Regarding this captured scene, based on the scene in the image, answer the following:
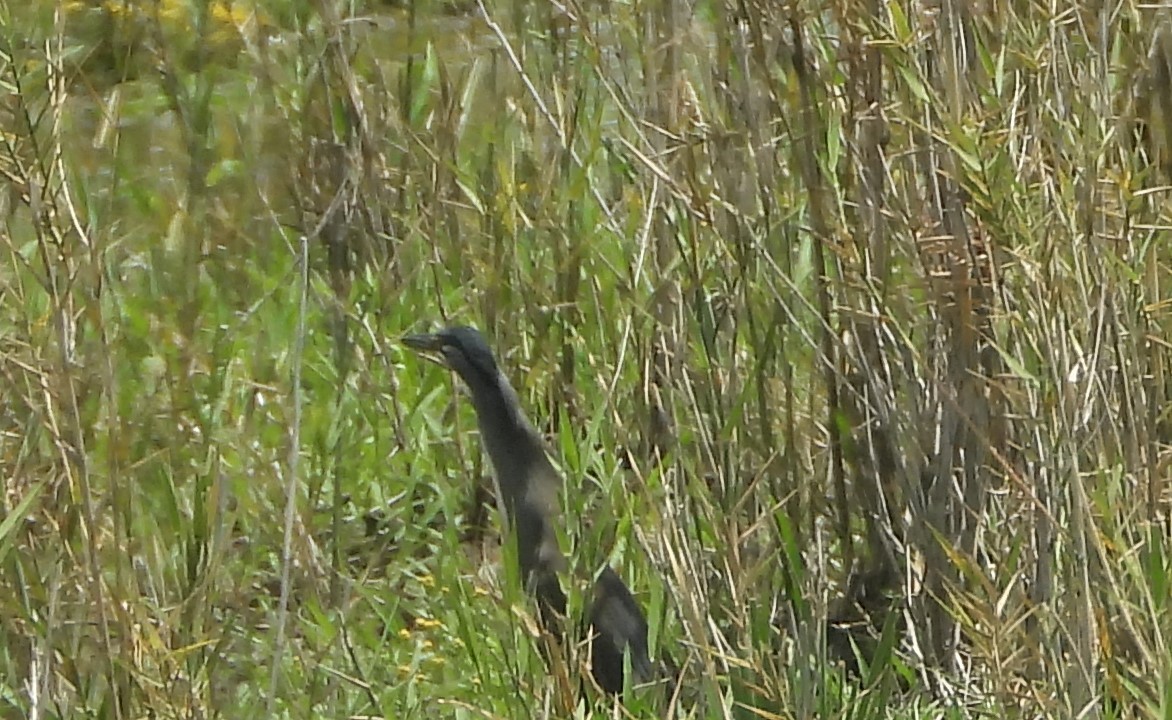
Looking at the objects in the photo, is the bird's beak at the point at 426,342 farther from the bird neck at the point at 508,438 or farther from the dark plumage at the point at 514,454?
the bird neck at the point at 508,438

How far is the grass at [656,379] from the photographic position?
275cm

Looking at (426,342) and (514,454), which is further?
(426,342)

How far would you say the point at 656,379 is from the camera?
3.34 meters

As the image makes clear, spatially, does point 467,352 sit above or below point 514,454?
above

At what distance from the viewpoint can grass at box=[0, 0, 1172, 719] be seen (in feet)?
9.01

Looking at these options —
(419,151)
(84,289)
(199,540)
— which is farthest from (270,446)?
(199,540)

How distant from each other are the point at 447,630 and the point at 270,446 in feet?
2.47

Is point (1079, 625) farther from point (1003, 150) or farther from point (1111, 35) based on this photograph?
point (1111, 35)

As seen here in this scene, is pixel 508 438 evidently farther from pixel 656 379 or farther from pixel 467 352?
pixel 656 379

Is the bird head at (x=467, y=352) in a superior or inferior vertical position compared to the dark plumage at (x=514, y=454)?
superior

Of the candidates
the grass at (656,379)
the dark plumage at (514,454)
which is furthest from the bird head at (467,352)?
the grass at (656,379)

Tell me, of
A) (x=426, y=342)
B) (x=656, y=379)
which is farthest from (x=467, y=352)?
(x=656, y=379)

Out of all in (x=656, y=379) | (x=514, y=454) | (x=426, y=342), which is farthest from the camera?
(x=426, y=342)

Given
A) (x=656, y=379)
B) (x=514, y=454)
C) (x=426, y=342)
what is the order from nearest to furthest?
1. (x=656, y=379)
2. (x=514, y=454)
3. (x=426, y=342)
